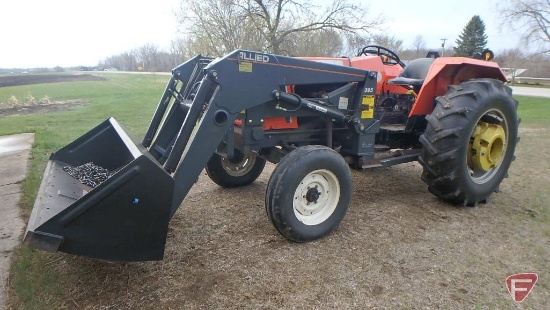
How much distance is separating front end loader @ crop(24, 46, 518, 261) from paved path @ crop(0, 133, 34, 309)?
0.72m

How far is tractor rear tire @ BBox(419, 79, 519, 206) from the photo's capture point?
3.84m

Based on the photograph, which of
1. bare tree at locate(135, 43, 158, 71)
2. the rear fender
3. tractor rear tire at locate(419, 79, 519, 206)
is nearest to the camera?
tractor rear tire at locate(419, 79, 519, 206)

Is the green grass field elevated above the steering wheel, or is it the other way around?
the steering wheel

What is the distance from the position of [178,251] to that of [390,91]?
318 centimetres

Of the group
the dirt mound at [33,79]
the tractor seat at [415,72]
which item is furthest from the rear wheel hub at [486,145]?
the dirt mound at [33,79]

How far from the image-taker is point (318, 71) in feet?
11.8

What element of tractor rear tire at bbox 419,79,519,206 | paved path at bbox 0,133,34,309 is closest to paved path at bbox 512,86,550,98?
tractor rear tire at bbox 419,79,519,206

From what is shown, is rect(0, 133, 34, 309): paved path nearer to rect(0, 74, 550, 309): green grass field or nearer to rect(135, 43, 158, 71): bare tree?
rect(0, 74, 550, 309): green grass field

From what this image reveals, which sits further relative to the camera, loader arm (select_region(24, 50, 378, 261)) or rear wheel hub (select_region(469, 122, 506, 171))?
rear wheel hub (select_region(469, 122, 506, 171))

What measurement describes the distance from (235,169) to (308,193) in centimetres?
168

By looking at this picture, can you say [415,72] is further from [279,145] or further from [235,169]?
[235,169]

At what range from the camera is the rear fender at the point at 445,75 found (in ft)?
13.6

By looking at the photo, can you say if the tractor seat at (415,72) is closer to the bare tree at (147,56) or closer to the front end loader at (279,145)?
the front end loader at (279,145)

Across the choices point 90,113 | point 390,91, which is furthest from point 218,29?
point 390,91
